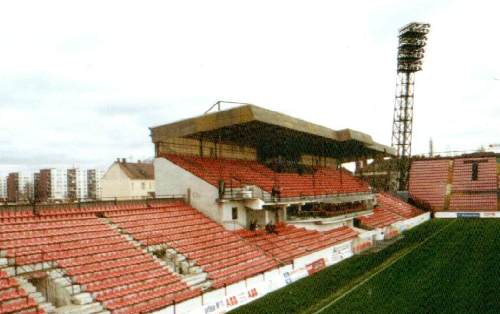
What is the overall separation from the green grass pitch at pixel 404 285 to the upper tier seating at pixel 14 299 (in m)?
7.08

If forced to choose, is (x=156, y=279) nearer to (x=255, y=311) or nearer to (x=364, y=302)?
(x=255, y=311)

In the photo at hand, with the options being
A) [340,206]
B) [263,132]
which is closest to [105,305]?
[263,132]

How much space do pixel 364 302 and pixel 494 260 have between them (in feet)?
38.6

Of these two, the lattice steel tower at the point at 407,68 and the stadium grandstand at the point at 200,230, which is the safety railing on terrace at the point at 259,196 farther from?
the lattice steel tower at the point at 407,68

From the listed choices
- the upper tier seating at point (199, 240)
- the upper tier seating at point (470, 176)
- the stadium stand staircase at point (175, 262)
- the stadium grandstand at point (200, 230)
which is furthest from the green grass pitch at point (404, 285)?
the upper tier seating at point (470, 176)

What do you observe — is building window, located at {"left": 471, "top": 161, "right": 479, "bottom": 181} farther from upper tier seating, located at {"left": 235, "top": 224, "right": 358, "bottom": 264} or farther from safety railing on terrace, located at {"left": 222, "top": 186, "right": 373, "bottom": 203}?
safety railing on terrace, located at {"left": 222, "top": 186, "right": 373, "bottom": 203}

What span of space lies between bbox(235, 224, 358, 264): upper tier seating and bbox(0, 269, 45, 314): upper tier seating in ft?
40.8

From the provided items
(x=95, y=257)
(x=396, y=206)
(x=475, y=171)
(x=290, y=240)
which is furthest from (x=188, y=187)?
(x=475, y=171)

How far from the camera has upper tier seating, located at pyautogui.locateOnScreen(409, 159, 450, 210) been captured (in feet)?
194

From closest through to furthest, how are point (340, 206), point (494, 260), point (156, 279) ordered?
point (156, 279), point (494, 260), point (340, 206)

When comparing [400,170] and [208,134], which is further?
[400,170]

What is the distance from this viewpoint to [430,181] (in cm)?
6184

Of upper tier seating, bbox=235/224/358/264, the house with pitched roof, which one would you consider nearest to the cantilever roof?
upper tier seating, bbox=235/224/358/264

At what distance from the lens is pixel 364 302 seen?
16.7 meters
